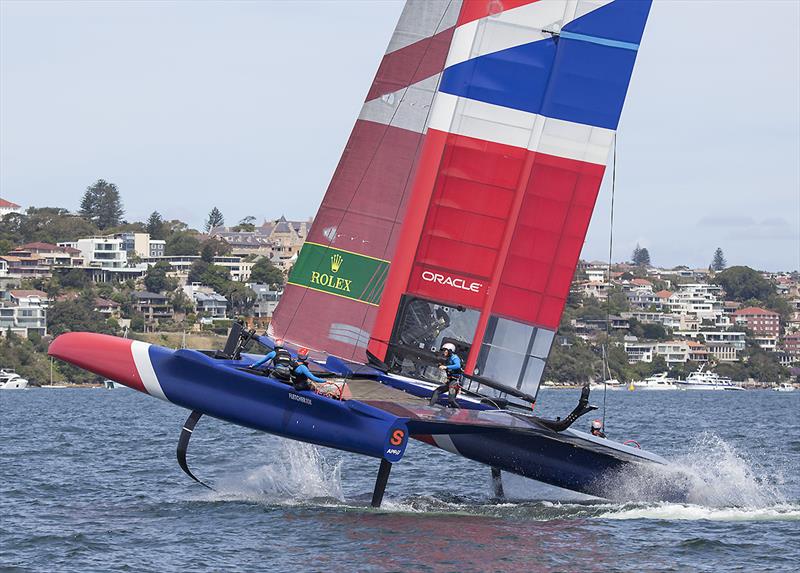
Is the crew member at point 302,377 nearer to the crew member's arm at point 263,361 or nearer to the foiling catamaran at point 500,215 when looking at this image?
the crew member's arm at point 263,361

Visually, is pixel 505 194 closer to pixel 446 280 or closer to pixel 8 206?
pixel 446 280

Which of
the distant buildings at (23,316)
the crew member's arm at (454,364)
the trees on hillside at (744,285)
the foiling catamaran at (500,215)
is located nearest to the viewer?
the crew member's arm at (454,364)

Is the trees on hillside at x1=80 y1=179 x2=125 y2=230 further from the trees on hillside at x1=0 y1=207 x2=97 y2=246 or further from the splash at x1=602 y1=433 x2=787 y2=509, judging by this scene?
the splash at x1=602 y1=433 x2=787 y2=509

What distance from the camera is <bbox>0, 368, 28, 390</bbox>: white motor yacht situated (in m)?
72.8

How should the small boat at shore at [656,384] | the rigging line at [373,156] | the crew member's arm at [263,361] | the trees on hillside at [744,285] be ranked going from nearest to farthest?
the crew member's arm at [263,361] < the rigging line at [373,156] < the small boat at shore at [656,384] < the trees on hillside at [744,285]

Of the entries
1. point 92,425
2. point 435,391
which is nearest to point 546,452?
point 435,391

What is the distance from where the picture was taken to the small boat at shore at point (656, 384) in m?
93.6

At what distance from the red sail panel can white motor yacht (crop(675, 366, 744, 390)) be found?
81.1 metres

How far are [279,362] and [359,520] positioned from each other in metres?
1.93

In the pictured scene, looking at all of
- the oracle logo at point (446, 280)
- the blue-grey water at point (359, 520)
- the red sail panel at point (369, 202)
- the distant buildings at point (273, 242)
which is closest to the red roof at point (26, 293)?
the distant buildings at point (273, 242)

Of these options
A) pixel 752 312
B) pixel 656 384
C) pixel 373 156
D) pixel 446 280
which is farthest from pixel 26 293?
pixel 446 280

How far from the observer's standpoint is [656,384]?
93.4 meters

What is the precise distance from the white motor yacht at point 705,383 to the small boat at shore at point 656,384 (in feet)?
2.31

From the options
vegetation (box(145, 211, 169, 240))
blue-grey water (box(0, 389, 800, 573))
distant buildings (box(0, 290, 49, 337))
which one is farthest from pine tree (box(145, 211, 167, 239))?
blue-grey water (box(0, 389, 800, 573))
